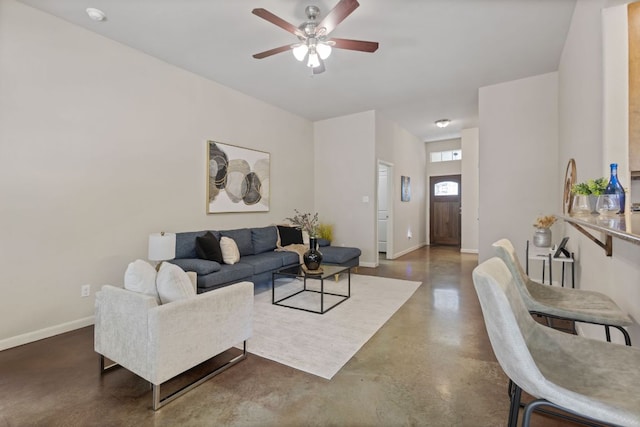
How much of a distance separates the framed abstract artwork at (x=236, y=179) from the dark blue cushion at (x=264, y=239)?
418 millimetres

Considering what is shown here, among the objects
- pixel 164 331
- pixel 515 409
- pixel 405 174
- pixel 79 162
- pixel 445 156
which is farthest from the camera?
pixel 445 156

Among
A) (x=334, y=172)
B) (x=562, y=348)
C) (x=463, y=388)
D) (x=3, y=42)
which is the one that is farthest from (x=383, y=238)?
(x=3, y=42)

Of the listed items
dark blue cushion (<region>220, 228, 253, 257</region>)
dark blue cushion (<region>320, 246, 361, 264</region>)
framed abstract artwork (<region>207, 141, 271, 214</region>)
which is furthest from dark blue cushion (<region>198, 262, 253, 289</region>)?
dark blue cushion (<region>320, 246, 361, 264</region>)

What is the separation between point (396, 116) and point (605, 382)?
5892mm

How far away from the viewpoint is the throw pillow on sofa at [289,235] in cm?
500

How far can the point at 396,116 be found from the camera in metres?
6.27

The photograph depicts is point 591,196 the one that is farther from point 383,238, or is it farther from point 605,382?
point 383,238

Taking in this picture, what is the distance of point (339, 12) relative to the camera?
234cm

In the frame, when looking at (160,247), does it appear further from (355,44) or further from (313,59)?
(355,44)

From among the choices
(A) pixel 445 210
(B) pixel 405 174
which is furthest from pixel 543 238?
(A) pixel 445 210

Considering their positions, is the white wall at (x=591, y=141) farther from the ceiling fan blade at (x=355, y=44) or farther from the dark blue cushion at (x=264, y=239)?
the dark blue cushion at (x=264, y=239)

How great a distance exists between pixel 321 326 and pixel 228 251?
1617mm

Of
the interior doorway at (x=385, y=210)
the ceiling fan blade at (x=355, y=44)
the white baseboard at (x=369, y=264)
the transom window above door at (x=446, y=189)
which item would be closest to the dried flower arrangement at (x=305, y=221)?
the white baseboard at (x=369, y=264)

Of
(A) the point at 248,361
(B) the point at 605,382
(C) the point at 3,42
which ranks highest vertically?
(C) the point at 3,42
